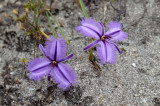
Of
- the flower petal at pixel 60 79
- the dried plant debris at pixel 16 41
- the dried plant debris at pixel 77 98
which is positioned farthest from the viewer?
the dried plant debris at pixel 16 41

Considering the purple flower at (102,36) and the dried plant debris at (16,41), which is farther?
the dried plant debris at (16,41)

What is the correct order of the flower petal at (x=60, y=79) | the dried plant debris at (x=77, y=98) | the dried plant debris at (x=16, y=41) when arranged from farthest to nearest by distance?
the dried plant debris at (x=16, y=41), the dried plant debris at (x=77, y=98), the flower petal at (x=60, y=79)

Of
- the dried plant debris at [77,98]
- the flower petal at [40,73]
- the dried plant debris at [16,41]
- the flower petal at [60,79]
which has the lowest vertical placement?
the dried plant debris at [77,98]

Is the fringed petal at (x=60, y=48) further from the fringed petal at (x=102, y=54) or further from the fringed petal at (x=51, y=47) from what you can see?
the fringed petal at (x=102, y=54)

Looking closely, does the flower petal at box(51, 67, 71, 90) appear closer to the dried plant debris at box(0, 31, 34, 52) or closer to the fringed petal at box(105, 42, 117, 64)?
the fringed petal at box(105, 42, 117, 64)

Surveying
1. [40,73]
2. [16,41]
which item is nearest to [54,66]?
[40,73]

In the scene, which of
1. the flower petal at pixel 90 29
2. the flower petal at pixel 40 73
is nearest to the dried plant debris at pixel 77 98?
the flower petal at pixel 40 73

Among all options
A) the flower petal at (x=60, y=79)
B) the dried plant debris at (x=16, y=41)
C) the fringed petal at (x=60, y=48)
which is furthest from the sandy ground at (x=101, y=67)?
the fringed petal at (x=60, y=48)

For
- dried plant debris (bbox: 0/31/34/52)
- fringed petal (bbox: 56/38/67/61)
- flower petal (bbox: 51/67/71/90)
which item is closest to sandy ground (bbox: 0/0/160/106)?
dried plant debris (bbox: 0/31/34/52)

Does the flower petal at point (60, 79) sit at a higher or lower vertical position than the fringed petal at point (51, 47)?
lower
